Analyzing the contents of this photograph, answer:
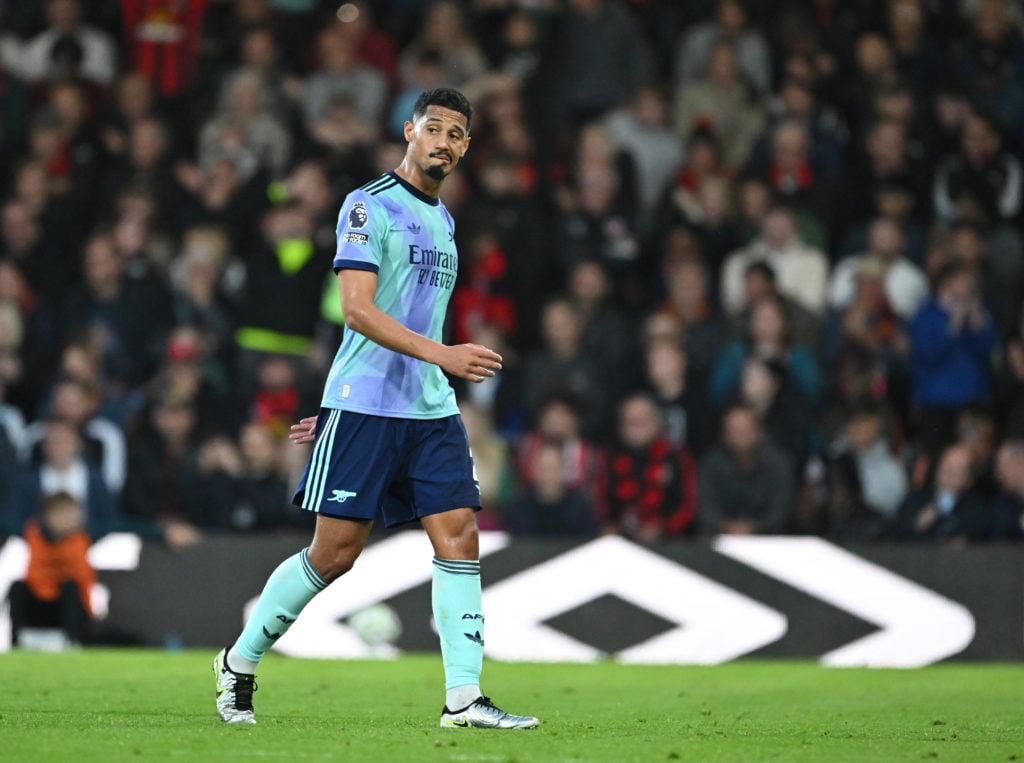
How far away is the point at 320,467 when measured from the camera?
275 inches

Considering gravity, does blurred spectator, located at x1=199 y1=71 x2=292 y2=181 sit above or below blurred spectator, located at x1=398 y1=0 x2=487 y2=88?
below

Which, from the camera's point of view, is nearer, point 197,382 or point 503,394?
point 197,382

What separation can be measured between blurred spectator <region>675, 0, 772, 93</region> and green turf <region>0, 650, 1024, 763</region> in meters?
6.30

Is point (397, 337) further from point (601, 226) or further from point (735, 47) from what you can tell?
point (735, 47)

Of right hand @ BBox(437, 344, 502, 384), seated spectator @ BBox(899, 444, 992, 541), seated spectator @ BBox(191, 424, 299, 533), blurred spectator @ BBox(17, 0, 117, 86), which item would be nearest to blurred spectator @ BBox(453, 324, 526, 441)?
seated spectator @ BBox(191, 424, 299, 533)

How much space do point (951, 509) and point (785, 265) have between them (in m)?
2.74

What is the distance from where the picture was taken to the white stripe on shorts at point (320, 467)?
6977 millimetres

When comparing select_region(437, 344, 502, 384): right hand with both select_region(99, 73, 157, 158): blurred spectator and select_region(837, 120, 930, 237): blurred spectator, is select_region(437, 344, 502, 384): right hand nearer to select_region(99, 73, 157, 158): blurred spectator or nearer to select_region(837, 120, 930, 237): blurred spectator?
select_region(837, 120, 930, 237): blurred spectator

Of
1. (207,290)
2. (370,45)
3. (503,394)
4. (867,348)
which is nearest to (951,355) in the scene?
(867,348)

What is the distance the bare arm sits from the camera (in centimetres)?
669

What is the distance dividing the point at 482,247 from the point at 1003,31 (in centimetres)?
550

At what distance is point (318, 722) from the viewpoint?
7430 mm

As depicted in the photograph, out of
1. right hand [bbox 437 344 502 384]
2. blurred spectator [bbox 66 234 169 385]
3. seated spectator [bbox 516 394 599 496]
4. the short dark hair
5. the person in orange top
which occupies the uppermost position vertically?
blurred spectator [bbox 66 234 169 385]

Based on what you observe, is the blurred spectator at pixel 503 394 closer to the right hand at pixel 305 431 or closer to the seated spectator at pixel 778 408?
the seated spectator at pixel 778 408
